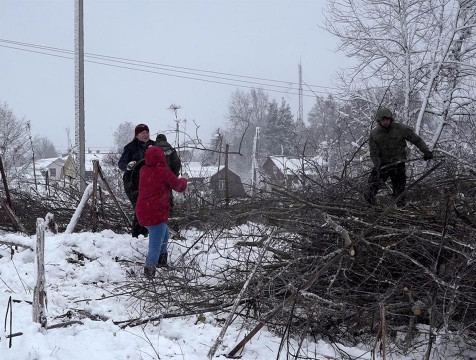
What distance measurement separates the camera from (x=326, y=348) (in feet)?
11.9

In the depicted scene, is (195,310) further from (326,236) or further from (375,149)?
(375,149)

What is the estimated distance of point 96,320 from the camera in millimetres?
3939

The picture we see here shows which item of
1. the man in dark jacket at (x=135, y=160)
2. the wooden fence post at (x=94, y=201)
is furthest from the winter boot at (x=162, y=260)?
the wooden fence post at (x=94, y=201)

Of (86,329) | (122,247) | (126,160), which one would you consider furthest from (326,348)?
(126,160)

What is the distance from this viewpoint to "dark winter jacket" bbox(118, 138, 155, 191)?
21.0 ft

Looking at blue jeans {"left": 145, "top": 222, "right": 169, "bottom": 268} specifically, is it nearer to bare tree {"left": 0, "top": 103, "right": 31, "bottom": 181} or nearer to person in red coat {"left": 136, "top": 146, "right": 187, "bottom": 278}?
person in red coat {"left": 136, "top": 146, "right": 187, "bottom": 278}

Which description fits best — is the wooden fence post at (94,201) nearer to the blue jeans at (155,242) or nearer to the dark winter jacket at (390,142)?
the blue jeans at (155,242)

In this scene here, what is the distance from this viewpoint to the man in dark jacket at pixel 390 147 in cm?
602

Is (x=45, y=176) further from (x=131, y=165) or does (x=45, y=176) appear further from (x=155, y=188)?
(x=155, y=188)

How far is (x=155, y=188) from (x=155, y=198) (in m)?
0.12

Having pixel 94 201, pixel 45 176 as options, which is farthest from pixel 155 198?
pixel 45 176

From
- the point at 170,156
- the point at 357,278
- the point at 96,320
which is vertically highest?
the point at 170,156

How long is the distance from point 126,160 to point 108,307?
2.65 meters

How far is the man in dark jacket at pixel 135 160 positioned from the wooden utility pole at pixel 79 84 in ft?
18.6
